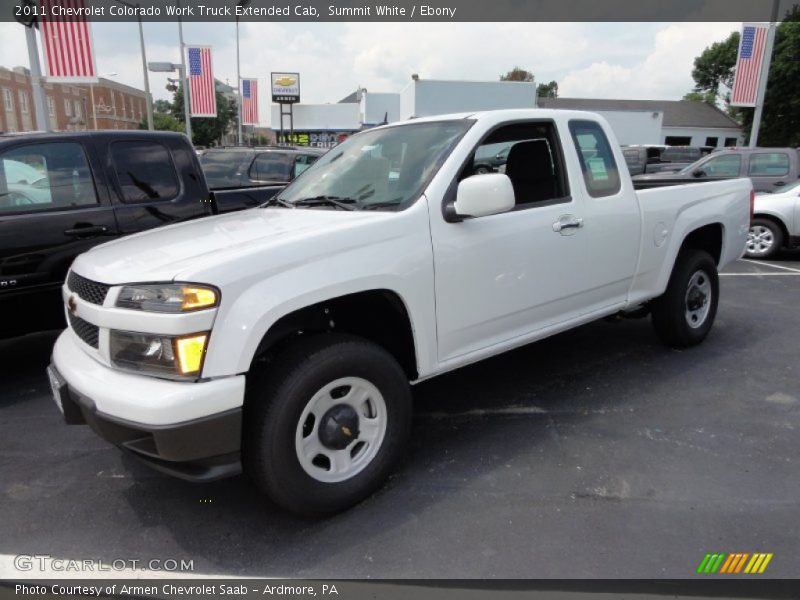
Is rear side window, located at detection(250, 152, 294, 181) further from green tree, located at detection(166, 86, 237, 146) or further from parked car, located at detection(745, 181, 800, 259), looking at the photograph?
green tree, located at detection(166, 86, 237, 146)

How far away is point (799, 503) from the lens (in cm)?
281

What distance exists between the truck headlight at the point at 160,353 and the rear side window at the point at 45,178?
2.41 meters

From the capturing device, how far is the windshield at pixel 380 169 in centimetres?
314

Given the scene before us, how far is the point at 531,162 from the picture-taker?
381cm

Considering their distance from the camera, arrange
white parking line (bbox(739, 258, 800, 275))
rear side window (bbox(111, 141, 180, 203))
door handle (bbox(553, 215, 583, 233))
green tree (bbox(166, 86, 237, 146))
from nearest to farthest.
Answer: door handle (bbox(553, 215, 583, 233)) < rear side window (bbox(111, 141, 180, 203)) < white parking line (bbox(739, 258, 800, 275)) < green tree (bbox(166, 86, 237, 146))

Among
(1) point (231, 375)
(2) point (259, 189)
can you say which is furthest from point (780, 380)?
(2) point (259, 189)

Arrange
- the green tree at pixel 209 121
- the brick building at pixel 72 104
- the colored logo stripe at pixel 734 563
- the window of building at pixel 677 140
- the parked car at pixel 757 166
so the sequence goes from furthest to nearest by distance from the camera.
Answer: the green tree at pixel 209 121, the brick building at pixel 72 104, the window of building at pixel 677 140, the parked car at pixel 757 166, the colored logo stripe at pixel 734 563

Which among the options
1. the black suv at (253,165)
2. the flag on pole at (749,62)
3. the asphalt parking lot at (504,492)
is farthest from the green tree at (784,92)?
the asphalt parking lot at (504,492)

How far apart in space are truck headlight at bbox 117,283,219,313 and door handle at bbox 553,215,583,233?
211 centimetres

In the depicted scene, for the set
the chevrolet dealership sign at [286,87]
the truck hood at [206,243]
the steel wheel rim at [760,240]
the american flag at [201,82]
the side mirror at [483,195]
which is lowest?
the steel wheel rim at [760,240]

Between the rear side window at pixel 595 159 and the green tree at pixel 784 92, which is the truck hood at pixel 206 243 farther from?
the green tree at pixel 784 92

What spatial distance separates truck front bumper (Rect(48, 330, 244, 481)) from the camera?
2227 millimetres

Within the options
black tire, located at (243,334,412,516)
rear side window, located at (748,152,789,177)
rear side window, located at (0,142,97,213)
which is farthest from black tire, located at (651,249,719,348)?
rear side window, located at (748,152,789,177)

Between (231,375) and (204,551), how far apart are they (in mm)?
865
